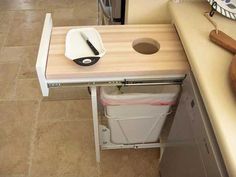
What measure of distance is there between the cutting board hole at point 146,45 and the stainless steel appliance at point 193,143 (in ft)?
0.69

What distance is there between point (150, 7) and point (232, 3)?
0.32 meters

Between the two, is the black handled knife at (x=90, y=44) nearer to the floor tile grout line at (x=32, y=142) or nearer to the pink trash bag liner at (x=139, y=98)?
the pink trash bag liner at (x=139, y=98)

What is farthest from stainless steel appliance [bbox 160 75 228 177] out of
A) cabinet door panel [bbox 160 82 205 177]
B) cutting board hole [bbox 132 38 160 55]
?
cutting board hole [bbox 132 38 160 55]

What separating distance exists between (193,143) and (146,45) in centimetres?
45

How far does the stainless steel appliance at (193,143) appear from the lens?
25.4 inches

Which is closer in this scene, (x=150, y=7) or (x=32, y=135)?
(x=150, y=7)

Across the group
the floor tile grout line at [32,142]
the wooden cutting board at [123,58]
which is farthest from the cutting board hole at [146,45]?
the floor tile grout line at [32,142]

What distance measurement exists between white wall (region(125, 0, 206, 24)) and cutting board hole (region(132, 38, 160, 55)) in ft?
0.50

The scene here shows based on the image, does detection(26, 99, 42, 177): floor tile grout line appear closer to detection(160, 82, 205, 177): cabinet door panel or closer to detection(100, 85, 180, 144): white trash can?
detection(100, 85, 180, 144): white trash can

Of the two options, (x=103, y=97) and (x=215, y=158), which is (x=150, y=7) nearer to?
(x=103, y=97)

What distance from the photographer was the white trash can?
101cm

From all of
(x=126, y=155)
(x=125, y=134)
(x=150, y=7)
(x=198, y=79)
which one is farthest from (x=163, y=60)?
(x=126, y=155)

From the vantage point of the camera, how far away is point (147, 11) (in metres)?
1.09

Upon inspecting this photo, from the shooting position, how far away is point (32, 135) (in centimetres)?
151
